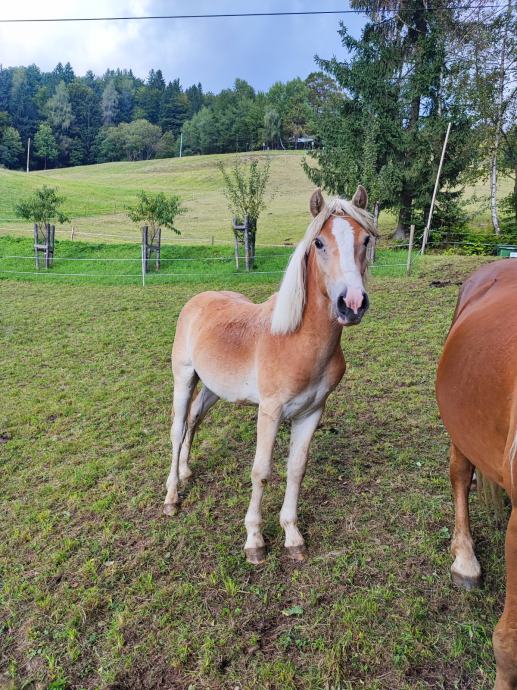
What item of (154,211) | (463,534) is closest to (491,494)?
(463,534)

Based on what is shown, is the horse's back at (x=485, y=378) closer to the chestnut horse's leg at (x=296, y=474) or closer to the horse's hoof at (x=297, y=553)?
the chestnut horse's leg at (x=296, y=474)

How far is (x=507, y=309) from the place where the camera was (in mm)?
Answer: 2264

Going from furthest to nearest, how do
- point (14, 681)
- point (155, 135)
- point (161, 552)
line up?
1. point (155, 135)
2. point (161, 552)
3. point (14, 681)

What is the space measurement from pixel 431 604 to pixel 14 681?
216 centimetres

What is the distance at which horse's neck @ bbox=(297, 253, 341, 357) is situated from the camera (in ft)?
8.41

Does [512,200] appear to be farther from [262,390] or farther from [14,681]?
[14,681]

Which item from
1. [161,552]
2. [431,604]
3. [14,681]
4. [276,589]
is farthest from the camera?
[161,552]

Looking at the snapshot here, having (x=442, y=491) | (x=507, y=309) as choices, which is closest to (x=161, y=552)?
(x=442, y=491)

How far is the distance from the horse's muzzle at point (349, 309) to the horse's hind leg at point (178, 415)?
5.26 ft

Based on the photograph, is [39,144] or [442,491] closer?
[442,491]

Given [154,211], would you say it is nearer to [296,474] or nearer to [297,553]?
[296,474]

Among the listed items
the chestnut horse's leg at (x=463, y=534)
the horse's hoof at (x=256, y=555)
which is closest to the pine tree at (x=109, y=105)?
the horse's hoof at (x=256, y=555)

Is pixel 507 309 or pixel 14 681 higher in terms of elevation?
pixel 507 309

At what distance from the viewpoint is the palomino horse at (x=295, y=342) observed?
7.62 ft
